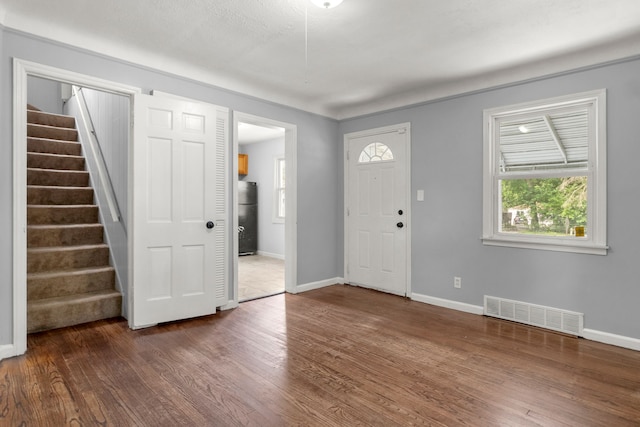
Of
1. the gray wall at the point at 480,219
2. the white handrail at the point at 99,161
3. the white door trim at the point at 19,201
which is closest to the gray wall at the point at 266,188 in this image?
the gray wall at the point at 480,219

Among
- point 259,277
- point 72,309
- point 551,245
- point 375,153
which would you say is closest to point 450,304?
point 551,245

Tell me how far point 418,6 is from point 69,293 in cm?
396

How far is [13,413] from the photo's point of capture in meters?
1.95

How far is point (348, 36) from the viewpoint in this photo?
2.88 meters

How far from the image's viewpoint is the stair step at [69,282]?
3.30m

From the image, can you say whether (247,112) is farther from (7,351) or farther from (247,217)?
(247,217)

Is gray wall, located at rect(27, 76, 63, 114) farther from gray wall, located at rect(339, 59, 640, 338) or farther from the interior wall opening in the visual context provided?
gray wall, located at rect(339, 59, 640, 338)

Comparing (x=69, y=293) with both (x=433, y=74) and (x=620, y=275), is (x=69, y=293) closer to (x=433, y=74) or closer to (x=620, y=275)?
(x=433, y=74)

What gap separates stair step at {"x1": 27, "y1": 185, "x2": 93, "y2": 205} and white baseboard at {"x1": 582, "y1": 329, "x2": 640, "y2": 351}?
18.0 ft

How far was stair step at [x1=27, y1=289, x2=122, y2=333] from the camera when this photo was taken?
3.11 meters

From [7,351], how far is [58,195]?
218 centimetres

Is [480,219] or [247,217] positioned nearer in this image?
[480,219]

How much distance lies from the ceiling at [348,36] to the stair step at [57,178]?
2.10m

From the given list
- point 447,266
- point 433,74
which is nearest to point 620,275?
point 447,266
